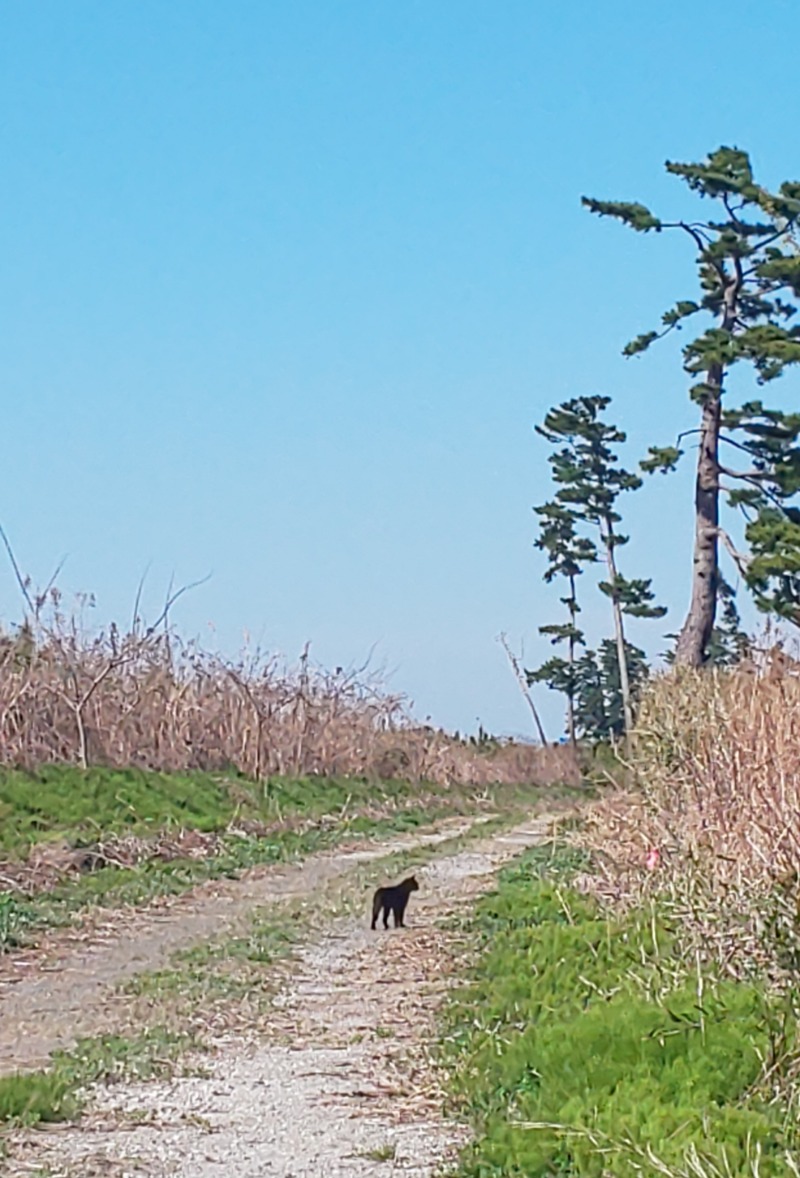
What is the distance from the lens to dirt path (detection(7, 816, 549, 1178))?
593 centimetres

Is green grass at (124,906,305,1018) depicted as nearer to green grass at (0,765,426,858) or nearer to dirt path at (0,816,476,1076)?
dirt path at (0,816,476,1076)

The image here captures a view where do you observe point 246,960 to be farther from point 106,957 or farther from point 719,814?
point 719,814

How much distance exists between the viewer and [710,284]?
108 feet

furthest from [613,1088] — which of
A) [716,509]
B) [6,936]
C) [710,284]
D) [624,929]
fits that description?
[710,284]

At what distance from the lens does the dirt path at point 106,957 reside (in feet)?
29.1

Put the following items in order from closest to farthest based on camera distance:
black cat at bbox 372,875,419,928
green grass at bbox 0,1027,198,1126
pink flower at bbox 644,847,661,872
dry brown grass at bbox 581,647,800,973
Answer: green grass at bbox 0,1027,198,1126 → dry brown grass at bbox 581,647,800,973 → pink flower at bbox 644,847,661,872 → black cat at bbox 372,875,419,928

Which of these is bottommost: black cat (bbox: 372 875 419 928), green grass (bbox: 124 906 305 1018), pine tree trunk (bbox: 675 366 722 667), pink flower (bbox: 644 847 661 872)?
green grass (bbox: 124 906 305 1018)

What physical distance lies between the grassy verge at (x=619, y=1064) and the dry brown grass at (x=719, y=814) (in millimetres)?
287

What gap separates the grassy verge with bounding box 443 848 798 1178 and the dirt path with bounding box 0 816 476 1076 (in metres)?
2.14

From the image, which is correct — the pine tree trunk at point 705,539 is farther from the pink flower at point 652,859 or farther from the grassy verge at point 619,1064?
the grassy verge at point 619,1064

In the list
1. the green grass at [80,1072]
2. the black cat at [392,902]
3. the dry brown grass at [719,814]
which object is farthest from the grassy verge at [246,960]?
the dry brown grass at [719,814]

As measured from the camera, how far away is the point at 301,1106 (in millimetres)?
6852

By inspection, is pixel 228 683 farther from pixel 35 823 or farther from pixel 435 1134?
pixel 435 1134

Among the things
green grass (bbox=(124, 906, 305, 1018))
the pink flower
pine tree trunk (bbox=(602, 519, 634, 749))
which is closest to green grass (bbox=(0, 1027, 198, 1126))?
green grass (bbox=(124, 906, 305, 1018))
